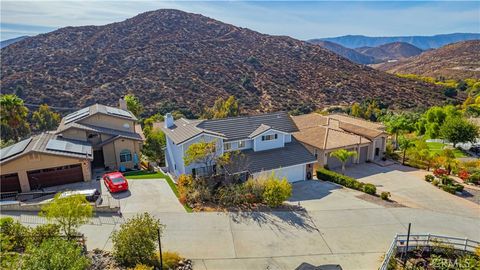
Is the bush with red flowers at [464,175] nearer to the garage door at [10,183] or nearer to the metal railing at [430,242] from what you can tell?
the metal railing at [430,242]

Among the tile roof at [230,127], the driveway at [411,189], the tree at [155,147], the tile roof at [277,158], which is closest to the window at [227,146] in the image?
the tile roof at [230,127]

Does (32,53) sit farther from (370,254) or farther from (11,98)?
(370,254)

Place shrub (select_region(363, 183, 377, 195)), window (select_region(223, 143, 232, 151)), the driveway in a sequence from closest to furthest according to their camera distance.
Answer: the driveway
shrub (select_region(363, 183, 377, 195))
window (select_region(223, 143, 232, 151))

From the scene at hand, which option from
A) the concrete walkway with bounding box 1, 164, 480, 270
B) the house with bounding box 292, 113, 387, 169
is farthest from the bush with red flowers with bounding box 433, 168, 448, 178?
the house with bounding box 292, 113, 387, 169

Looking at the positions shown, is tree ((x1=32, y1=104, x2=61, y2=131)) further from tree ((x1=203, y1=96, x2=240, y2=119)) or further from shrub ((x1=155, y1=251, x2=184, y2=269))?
shrub ((x1=155, y1=251, x2=184, y2=269))

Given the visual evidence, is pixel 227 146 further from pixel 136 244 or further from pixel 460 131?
pixel 460 131

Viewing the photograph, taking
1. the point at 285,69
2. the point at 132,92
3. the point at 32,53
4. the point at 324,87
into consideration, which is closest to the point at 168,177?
the point at 132,92
